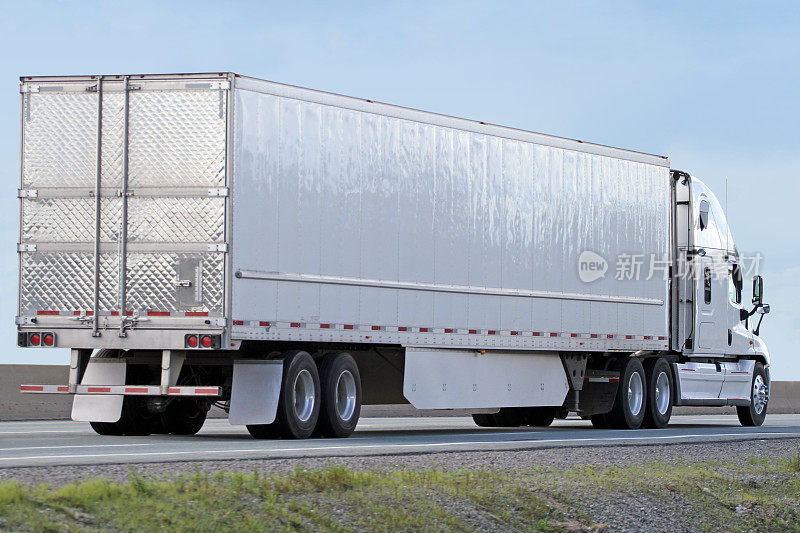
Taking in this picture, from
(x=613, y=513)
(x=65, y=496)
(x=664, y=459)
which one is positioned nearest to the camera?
(x=65, y=496)

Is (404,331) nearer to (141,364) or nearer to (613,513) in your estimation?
(141,364)

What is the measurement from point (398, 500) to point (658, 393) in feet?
48.3

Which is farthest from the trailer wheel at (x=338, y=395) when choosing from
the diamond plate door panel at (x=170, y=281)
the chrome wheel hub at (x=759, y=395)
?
the chrome wheel hub at (x=759, y=395)

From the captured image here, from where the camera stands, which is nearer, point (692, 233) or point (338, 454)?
point (338, 454)

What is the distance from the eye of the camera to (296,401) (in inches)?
645

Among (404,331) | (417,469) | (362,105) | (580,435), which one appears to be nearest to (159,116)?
(362,105)

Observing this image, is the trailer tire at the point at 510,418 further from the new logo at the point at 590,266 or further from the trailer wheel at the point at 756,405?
the trailer wheel at the point at 756,405

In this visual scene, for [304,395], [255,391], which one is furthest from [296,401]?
[255,391]

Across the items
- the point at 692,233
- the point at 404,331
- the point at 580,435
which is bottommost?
the point at 580,435

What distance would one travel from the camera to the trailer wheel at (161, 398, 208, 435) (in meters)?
18.0

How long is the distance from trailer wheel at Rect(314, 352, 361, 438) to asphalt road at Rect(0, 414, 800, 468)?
28 centimetres

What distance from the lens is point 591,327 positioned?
22.1 meters

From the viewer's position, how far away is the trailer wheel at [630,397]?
22.6 metres

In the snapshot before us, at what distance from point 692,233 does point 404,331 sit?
8.40m
